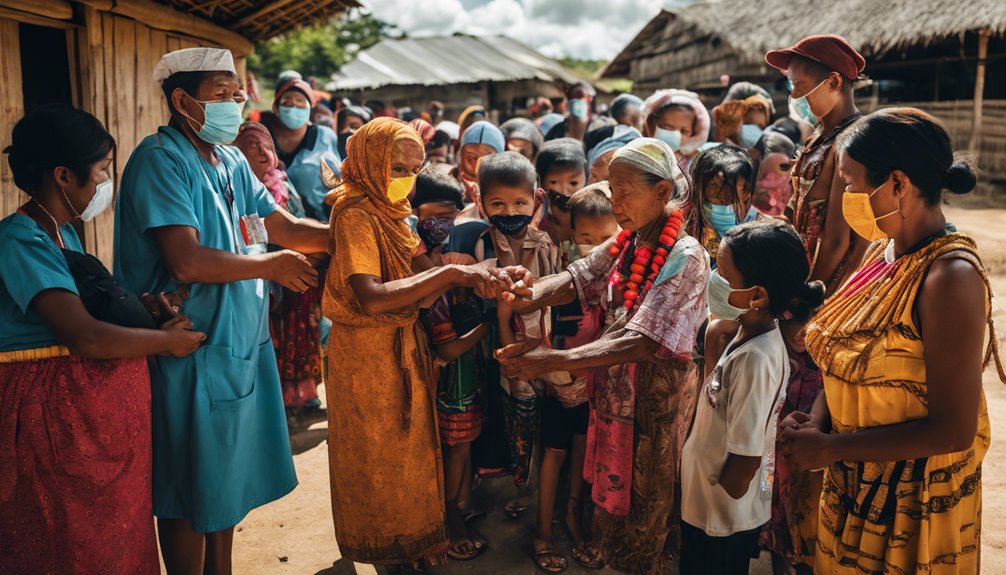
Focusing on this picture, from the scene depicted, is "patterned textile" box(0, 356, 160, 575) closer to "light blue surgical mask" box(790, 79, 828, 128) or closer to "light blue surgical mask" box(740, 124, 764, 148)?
"light blue surgical mask" box(790, 79, 828, 128)

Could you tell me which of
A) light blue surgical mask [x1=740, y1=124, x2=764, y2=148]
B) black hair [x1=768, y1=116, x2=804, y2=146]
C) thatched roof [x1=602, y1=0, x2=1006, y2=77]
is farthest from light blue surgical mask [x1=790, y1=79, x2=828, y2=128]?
thatched roof [x1=602, y1=0, x2=1006, y2=77]

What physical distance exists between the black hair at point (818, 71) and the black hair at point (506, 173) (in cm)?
154

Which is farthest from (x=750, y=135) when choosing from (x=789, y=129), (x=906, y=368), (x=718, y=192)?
(x=906, y=368)

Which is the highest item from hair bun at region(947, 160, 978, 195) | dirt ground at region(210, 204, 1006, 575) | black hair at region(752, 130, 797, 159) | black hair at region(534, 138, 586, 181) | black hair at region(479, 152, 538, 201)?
black hair at region(752, 130, 797, 159)

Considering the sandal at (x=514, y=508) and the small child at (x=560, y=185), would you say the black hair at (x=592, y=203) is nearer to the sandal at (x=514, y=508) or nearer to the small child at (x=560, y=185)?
the small child at (x=560, y=185)

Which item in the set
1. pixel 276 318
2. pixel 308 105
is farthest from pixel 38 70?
A: pixel 276 318

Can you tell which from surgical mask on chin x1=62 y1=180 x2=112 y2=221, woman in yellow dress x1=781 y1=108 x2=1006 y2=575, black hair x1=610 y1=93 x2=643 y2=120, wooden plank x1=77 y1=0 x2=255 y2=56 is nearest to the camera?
woman in yellow dress x1=781 y1=108 x2=1006 y2=575

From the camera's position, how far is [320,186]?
5.74m

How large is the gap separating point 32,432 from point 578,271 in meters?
2.19

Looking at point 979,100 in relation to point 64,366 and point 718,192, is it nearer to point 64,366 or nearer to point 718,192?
point 718,192

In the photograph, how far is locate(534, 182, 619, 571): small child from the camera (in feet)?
11.5

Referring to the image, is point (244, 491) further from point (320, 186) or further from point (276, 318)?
point (320, 186)

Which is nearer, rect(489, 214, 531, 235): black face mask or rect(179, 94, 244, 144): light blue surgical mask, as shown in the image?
rect(179, 94, 244, 144): light blue surgical mask

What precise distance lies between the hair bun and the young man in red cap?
4.78 feet
